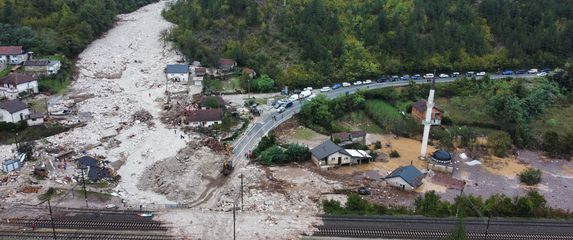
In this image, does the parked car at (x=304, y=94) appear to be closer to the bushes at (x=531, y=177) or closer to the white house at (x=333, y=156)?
the white house at (x=333, y=156)

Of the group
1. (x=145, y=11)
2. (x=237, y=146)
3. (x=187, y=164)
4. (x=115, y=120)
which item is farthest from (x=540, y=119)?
(x=145, y=11)

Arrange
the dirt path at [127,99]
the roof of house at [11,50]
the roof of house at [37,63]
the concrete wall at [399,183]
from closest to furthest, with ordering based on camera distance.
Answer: the concrete wall at [399,183] < the dirt path at [127,99] < the roof of house at [37,63] < the roof of house at [11,50]

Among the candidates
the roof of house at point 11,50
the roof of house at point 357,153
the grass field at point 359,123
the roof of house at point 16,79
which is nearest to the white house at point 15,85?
the roof of house at point 16,79

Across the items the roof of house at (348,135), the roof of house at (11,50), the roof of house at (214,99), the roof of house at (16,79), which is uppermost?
the roof of house at (11,50)

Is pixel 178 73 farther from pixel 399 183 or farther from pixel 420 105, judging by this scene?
pixel 399 183

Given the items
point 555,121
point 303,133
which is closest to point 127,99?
point 303,133

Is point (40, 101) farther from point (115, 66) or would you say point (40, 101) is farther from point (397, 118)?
point (397, 118)
